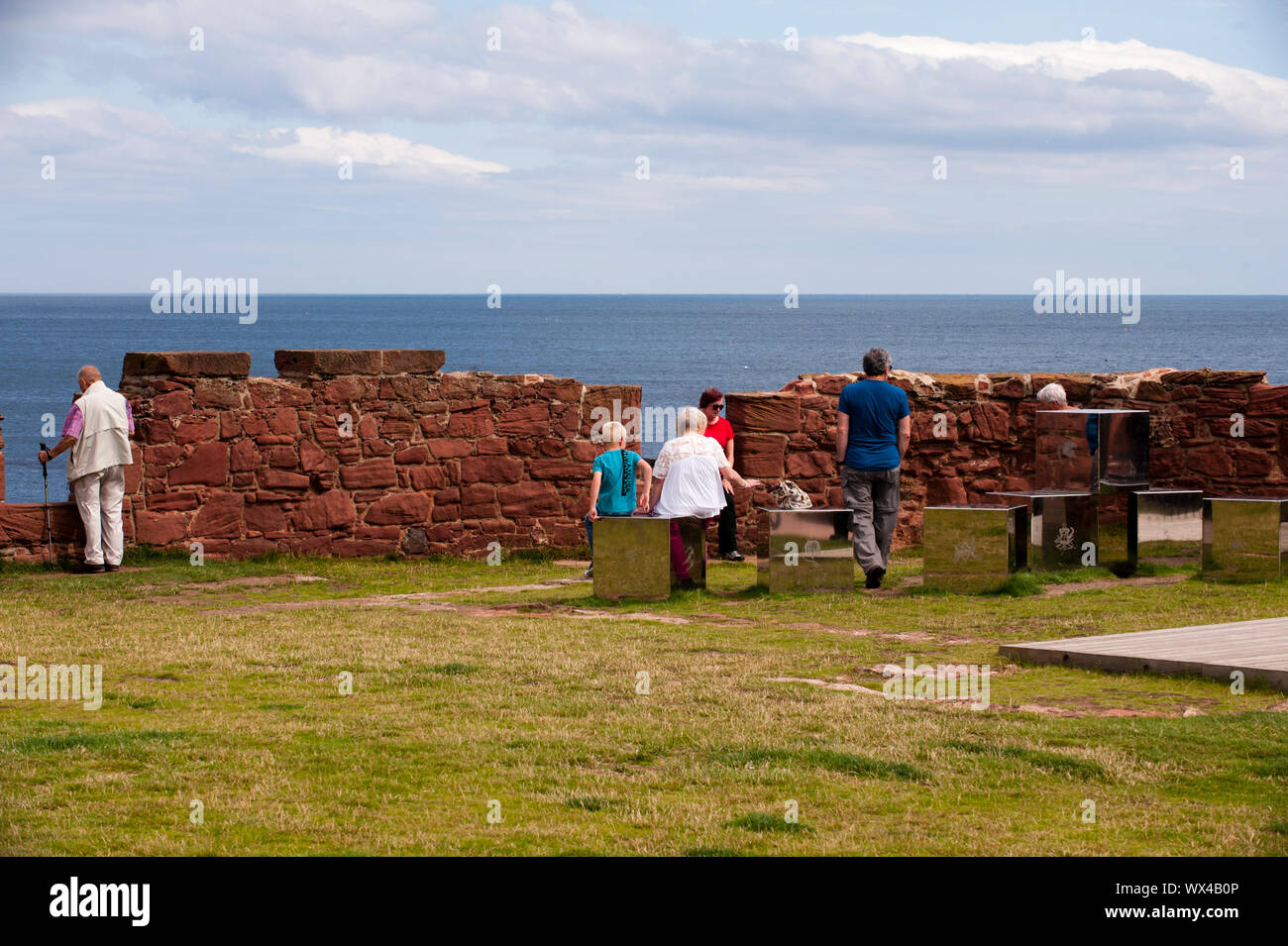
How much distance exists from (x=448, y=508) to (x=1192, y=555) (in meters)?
6.42

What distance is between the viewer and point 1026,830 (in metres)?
5.14

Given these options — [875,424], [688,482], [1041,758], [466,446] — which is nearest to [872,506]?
[875,424]

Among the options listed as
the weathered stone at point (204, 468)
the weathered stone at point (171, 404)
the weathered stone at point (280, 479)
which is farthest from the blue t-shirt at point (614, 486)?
the weathered stone at point (171, 404)

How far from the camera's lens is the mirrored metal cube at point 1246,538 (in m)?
11.1

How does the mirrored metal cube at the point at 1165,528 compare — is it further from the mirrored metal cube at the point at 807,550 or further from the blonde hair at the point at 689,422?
the blonde hair at the point at 689,422

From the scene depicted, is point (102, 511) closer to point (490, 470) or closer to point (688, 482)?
point (490, 470)

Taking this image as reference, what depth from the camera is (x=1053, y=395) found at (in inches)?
537

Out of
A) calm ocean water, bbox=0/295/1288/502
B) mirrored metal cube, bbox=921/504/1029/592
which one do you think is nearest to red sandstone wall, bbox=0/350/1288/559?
mirrored metal cube, bbox=921/504/1029/592

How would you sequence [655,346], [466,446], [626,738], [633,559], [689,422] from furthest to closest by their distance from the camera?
[655,346] → [466,446] → [689,422] → [633,559] → [626,738]

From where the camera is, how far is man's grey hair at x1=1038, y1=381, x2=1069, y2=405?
44.6 ft

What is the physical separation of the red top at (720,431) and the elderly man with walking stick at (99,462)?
4979 millimetres

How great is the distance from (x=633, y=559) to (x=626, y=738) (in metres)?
4.27

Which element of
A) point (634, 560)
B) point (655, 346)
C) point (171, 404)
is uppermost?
point (655, 346)
